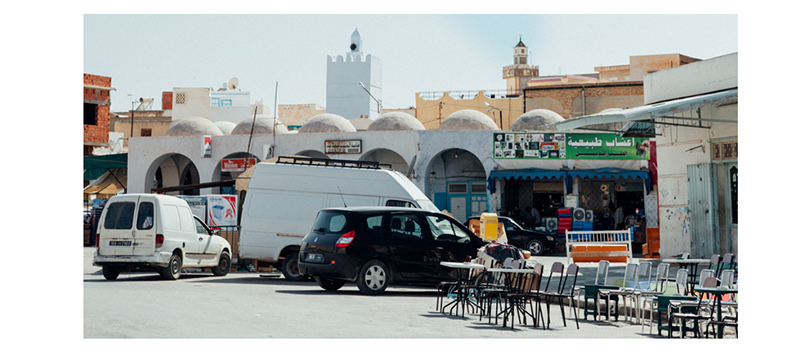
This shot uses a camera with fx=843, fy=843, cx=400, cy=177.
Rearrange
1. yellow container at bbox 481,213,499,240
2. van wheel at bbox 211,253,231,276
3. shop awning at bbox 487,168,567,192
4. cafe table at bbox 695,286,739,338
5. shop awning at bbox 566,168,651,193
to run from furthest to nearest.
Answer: shop awning at bbox 487,168,567,192 → shop awning at bbox 566,168,651,193 → yellow container at bbox 481,213,499,240 → van wheel at bbox 211,253,231,276 → cafe table at bbox 695,286,739,338

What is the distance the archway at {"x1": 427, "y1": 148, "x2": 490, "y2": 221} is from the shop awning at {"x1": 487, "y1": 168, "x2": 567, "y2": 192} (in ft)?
6.42

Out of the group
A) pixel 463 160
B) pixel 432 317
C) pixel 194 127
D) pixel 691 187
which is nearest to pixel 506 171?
pixel 463 160

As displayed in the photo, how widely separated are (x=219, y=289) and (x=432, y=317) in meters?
4.88

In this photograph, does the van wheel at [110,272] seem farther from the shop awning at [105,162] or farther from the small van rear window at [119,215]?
the shop awning at [105,162]

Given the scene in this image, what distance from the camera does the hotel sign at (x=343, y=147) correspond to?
31734 millimetres

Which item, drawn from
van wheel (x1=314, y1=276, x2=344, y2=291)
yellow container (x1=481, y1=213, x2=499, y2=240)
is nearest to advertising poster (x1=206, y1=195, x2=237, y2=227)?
yellow container (x1=481, y1=213, x2=499, y2=240)

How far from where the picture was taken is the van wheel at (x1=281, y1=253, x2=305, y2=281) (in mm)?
16391

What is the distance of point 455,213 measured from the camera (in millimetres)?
31938

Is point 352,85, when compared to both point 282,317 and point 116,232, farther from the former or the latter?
point 282,317

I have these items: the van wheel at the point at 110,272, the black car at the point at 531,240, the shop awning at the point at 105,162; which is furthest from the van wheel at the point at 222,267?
the shop awning at the point at 105,162

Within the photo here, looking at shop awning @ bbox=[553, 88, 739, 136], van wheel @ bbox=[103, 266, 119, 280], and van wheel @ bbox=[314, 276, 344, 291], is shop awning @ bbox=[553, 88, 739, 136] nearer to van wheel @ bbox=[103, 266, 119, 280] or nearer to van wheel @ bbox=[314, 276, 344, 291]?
van wheel @ bbox=[314, 276, 344, 291]

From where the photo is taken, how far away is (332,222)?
544 inches

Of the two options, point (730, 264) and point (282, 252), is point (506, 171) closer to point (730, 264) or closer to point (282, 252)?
point (282, 252)

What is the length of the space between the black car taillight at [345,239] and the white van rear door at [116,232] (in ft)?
14.6
